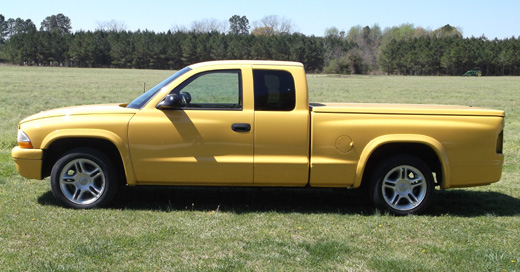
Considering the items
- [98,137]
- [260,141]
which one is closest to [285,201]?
[260,141]

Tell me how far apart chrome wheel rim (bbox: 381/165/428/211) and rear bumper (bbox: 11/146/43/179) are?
13.0ft

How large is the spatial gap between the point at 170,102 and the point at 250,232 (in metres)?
1.68

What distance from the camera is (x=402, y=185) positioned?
237 inches

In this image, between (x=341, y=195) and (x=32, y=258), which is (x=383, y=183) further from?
(x=32, y=258)

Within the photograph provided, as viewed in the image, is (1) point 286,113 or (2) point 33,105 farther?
(2) point 33,105

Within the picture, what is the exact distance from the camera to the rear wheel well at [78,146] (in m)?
6.05

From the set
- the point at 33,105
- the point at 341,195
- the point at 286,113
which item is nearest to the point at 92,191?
the point at 286,113

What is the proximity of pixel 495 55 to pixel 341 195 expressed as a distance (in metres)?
124

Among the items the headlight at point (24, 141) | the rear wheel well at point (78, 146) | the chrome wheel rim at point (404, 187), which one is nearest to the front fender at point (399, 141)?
the chrome wheel rim at point (404, 187)

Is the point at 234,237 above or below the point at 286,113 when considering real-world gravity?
below

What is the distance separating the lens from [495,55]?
117750 millimetres

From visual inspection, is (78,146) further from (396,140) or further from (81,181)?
(396,140)

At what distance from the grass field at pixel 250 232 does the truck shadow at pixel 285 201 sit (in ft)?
0.04

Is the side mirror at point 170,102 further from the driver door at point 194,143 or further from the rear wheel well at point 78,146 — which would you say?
the rear wheel well at point 78,146
